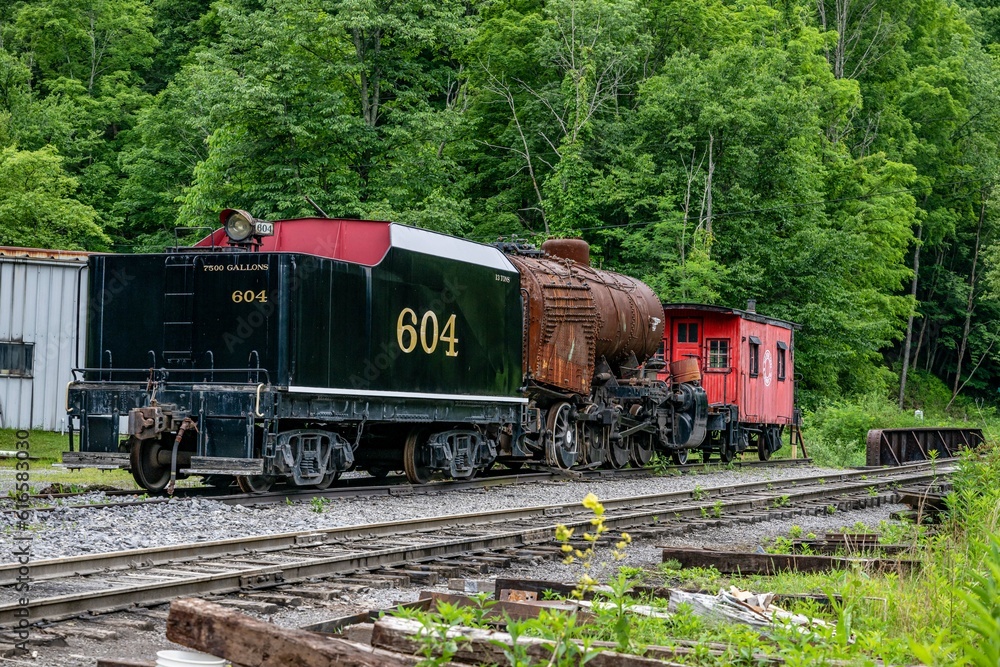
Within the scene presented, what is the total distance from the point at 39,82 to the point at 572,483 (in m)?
34.9

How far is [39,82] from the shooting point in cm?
4356

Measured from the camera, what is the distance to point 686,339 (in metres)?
24.0

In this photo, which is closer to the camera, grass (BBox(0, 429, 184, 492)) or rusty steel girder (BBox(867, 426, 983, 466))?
grass (BBox(0, 429, 184, 492))

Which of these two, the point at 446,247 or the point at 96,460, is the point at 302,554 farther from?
the point at 446,247

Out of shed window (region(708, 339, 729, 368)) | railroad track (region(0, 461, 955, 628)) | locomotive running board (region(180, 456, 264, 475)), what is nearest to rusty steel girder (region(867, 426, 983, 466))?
shed window (region(708, 339, 729, 368))

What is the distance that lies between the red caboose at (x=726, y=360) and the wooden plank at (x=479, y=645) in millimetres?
18027

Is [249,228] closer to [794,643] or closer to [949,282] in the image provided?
[794,643]

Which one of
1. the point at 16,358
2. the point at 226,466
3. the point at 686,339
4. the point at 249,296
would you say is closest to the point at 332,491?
the point at 226,466

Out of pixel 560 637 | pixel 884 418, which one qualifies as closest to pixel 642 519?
pixel 560 637

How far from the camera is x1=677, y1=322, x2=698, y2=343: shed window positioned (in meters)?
23.8

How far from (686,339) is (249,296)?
13.4 meters

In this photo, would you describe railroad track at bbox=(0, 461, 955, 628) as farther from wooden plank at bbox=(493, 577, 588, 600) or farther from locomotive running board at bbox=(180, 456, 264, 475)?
locomotive running board at bbox=(180, 456, 264, 475)

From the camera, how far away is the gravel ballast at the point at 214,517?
8930mm

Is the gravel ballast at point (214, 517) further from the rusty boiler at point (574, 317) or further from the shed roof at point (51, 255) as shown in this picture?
the shed roof at point (51, 255)
